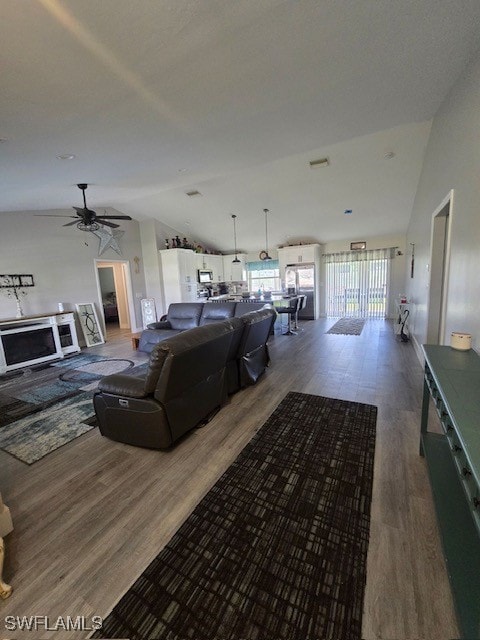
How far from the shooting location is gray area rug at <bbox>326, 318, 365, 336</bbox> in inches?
243

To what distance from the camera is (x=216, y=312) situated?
17.0ft

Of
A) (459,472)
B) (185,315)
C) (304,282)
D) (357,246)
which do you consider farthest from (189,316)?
(357,246)

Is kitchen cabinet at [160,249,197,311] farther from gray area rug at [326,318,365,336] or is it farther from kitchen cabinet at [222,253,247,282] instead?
gray area rug at [326,318,365,336]

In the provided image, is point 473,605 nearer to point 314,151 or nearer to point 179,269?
point 314,151

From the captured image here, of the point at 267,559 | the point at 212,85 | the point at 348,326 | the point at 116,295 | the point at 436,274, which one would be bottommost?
the point at 267,559

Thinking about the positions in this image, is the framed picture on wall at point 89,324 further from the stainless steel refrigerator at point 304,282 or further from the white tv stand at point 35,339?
the stainless steel refrigerator at point 304,282

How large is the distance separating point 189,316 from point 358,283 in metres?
5.36

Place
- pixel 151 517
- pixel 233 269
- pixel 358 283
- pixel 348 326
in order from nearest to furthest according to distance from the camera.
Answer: pixel 151 517, pixel 348 326, pixel 358 283, pixel 233 269

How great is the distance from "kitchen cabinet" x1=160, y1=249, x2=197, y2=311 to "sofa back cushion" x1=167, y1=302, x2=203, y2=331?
1.96 meters

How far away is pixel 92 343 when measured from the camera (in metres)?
6.17

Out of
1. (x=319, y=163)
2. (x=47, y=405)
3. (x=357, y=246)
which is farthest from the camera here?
(x=357, y=246)

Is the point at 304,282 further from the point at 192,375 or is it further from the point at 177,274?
the point at 192,375

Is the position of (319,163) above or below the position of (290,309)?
above

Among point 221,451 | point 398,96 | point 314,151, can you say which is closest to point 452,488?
point 221,451
